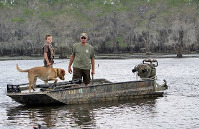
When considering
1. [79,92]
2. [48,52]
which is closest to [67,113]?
[79,92]

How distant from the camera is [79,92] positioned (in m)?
16.7

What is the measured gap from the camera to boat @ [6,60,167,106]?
16000 millimetres

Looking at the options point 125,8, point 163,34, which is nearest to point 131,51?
point 163,34

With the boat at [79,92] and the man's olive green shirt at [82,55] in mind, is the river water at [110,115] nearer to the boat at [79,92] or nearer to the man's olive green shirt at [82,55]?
the boat at [79,92]

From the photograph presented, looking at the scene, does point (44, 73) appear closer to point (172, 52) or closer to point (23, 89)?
point (23, 89)

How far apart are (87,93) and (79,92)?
384 millimetres

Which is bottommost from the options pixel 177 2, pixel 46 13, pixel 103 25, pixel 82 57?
pixel 82 57

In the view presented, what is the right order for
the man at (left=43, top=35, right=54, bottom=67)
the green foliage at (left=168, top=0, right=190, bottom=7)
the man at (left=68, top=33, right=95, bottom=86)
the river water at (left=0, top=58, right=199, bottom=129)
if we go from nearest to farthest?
the river water at (left=0, top=58, right=199, bottom=129) < the man at (left=43, top=35, right=54, bottom=67) < the man at (left=68, top=33, right=95, bottom=86) < the green foliage at (left=168, top=0, right=190, bottom=7)

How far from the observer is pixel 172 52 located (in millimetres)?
107125

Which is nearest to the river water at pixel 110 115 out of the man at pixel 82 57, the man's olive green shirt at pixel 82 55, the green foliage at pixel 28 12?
the man at pixel 82 57

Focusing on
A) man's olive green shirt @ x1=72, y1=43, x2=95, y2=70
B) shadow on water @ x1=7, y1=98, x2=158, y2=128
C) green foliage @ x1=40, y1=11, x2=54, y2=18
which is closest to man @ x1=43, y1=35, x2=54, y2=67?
man's olive green shirt @ x1=72, y1=43, x2=95, y2=70

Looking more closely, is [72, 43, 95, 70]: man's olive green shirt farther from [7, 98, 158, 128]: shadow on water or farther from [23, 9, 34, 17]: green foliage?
[23, 9, 34, 17]: green foliage

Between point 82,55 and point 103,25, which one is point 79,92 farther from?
point 103,25

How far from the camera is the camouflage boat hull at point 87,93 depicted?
52.4ft
